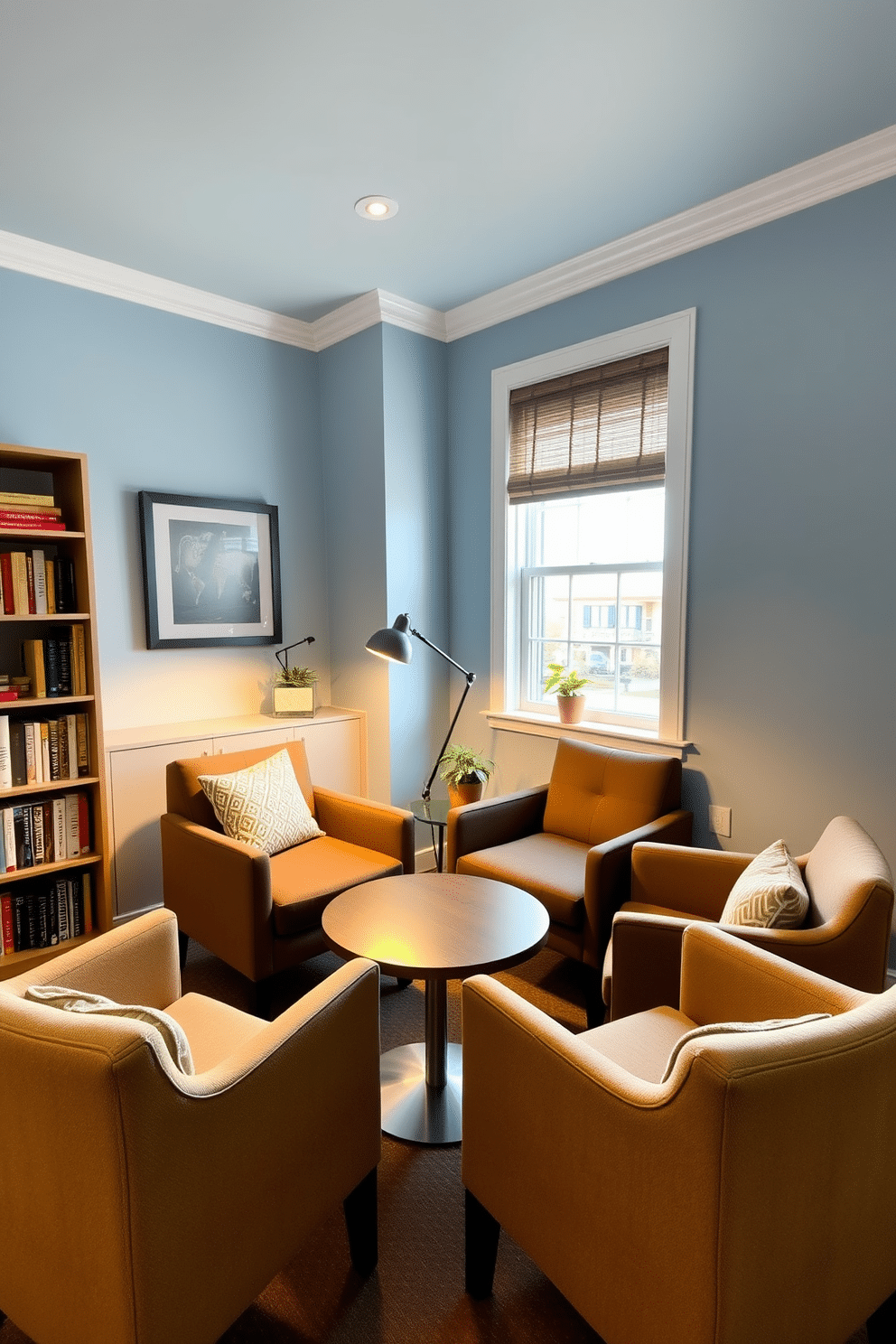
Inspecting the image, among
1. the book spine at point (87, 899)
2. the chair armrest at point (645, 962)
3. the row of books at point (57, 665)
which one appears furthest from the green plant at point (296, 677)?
the chair armrest at point (645, 962)

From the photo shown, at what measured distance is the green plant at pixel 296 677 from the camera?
3.68 m

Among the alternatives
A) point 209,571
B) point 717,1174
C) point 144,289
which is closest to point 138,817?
point 209,571

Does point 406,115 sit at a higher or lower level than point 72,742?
higher

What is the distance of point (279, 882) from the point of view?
253 cm

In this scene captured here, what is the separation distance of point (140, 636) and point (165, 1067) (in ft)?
8.64

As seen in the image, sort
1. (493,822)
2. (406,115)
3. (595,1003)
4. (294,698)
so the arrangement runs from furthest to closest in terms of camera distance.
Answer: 1. (294,698)
2. (493,822)
3. (595,1003)
4. (406,115)

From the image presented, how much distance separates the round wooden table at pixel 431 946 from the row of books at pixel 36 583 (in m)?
1.63

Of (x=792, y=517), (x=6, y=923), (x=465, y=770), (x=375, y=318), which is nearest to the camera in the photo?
(x=792, y=517)

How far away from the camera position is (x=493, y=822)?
117 inches

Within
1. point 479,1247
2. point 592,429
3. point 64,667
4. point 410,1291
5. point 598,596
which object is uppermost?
point 592,429

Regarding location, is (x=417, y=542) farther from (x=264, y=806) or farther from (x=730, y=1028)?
(x=730, y=1028)

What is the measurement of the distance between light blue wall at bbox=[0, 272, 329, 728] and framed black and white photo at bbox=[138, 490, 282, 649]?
0.21ft

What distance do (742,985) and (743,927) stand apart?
0.32 meters

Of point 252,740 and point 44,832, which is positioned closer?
point 44,832
